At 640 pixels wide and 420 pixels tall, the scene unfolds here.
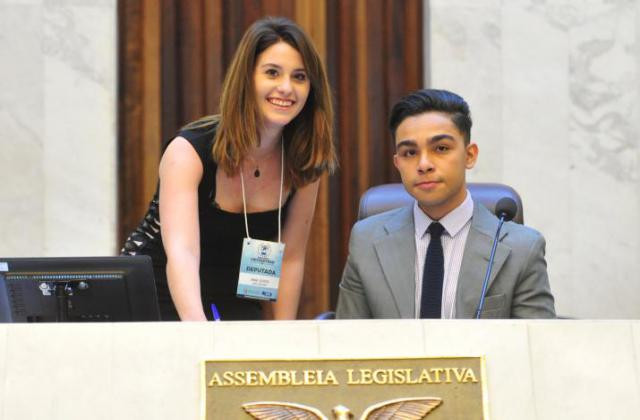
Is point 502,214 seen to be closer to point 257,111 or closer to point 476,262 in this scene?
point 476,262

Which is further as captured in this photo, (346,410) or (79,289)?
(79,289)

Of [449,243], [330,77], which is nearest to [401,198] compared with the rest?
[449,243]

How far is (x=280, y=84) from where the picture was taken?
10.4 feet

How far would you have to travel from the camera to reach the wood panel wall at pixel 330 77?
5109 mm

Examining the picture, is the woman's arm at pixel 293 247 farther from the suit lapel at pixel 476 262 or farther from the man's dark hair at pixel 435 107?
the suit lapel at pixel 476 262

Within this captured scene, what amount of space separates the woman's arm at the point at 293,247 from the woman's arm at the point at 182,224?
0.33m

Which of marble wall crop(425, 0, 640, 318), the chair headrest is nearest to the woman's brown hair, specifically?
the chair headrest

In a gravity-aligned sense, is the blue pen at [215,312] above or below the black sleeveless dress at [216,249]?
below

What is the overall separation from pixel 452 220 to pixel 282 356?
1072mm

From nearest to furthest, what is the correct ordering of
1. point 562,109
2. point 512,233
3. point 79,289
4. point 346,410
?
1. point 346,410
2. point 79,289
3. point 512,233
4. point 562,109

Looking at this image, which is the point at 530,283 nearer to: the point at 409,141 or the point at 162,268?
the point at 409,141

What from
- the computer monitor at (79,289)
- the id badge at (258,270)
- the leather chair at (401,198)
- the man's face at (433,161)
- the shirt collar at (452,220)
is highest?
the leather chair at (401,198)

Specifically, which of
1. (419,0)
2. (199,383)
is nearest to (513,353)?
(199,383)

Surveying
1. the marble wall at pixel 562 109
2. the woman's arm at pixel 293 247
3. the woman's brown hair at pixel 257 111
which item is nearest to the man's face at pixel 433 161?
the woman's brown hair at pixel 257 111
